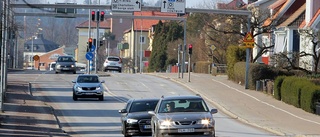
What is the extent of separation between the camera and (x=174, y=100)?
2264cm

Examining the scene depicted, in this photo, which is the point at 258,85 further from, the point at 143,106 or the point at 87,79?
the point at 143,106

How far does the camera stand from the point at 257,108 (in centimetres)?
4122

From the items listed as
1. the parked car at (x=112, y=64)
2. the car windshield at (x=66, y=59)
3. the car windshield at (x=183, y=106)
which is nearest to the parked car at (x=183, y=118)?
the car windshield at (x=183, y=106)

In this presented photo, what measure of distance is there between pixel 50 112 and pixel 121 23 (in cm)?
12447

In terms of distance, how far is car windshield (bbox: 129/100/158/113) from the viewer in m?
26.7

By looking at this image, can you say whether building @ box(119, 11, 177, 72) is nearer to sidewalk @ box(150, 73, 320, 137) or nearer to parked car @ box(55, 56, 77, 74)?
parked car @ box(55, 56, 77, 74)

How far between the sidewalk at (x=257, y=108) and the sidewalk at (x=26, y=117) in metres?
9.04

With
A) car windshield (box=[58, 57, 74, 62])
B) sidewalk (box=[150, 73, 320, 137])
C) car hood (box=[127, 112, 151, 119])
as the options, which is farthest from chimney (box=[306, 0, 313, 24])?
car hood (box=[127, 112, 151, 119])

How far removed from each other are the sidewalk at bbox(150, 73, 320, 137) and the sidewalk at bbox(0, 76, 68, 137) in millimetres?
9043

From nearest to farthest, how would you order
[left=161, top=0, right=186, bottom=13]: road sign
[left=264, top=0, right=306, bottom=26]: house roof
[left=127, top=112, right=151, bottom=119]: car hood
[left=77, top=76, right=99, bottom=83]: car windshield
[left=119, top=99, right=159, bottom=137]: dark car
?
[left=119, top=99, right=159, bottom=137]: dark car, [left=127, top=112, right=151, bottom=119]: car hood, [left=77, top=76, right=99, bottom=83]: car windshield, [left=161, top=0, right=186, bottom=13]: road sign, [left=264, top=0, right=306, bottom=26]: house roof

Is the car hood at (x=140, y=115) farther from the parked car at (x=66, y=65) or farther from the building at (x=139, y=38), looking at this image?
the building at (x=139, y=38)

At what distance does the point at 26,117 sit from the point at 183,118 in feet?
48.2

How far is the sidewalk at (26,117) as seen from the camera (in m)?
28.0

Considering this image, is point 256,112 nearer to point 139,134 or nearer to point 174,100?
point 139,134
